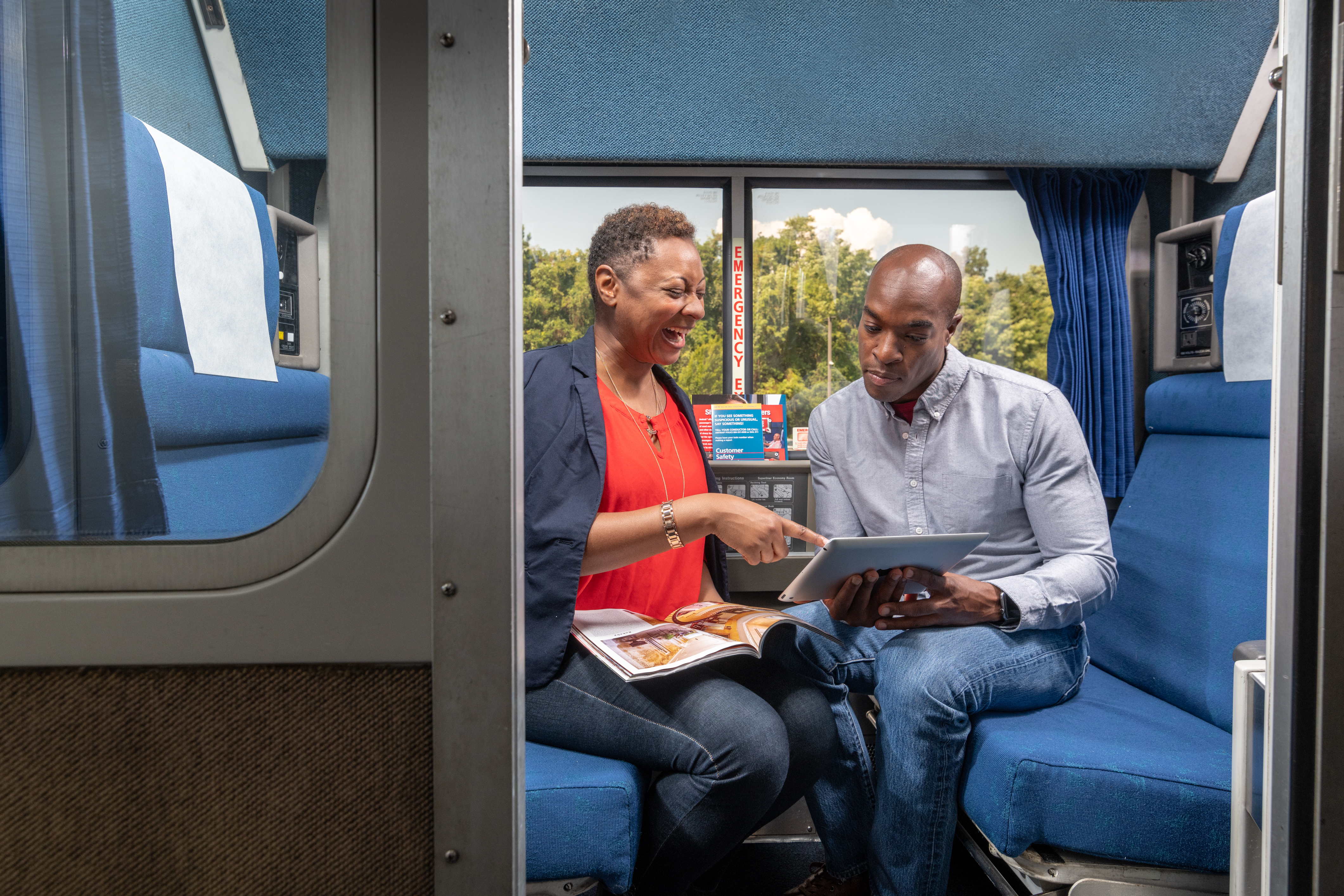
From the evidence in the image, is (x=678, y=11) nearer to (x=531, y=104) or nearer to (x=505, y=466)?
(x=531, y=104)

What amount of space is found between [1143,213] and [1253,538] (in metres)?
1.33

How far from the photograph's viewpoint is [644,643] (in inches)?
48.9

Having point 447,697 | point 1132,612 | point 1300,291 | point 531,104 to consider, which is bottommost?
point 1132,612

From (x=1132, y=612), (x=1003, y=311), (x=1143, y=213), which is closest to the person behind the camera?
(x=1132, y=612)

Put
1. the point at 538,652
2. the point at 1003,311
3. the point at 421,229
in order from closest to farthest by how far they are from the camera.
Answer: the point at 421,229 < the point at 538,652 < the point at 1003,311

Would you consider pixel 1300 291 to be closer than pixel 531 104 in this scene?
Yes

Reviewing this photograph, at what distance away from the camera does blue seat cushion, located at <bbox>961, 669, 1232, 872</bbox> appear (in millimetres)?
1174

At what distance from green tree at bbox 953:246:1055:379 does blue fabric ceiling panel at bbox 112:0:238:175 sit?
7.97ft

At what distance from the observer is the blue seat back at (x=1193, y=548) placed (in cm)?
145

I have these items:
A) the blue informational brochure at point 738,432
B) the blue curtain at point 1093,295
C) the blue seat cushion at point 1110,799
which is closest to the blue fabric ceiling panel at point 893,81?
the blue curtain at point 1093,295

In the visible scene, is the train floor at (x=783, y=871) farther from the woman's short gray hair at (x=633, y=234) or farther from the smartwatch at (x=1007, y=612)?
the woman's short gray hair at (x=633, y=234)

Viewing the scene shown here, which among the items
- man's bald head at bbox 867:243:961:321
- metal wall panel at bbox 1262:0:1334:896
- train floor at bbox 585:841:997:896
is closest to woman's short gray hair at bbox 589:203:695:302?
man's bald head at bbox 867:243:961:321

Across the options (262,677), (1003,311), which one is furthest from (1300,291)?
(1003,311)

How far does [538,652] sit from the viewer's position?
1.26 m
